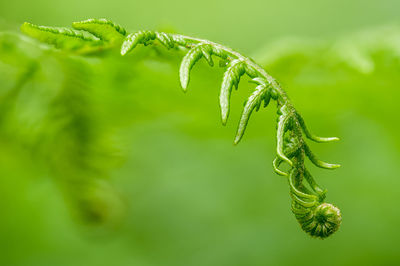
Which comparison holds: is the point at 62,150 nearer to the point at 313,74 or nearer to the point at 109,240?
the point at 109,240

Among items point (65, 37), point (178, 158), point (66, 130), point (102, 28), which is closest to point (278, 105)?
point (102, 28)

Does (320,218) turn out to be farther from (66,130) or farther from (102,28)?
(66,130)

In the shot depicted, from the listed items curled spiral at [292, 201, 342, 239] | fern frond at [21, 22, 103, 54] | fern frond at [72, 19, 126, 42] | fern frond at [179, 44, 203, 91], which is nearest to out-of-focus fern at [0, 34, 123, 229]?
fern frond at [21, 22, 103, 54]

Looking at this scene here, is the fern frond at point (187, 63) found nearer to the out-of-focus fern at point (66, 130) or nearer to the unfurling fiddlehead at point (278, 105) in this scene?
the unfurling fiddlehead at point (278, 105)

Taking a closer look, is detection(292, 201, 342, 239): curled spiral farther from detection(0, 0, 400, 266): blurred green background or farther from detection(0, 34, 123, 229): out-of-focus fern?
detection(0, 34, 123, 229): out-of-focus fern

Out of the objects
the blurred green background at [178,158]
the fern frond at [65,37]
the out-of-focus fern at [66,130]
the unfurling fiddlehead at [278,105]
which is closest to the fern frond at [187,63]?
the unfurling fiddlehead at [278,105]
